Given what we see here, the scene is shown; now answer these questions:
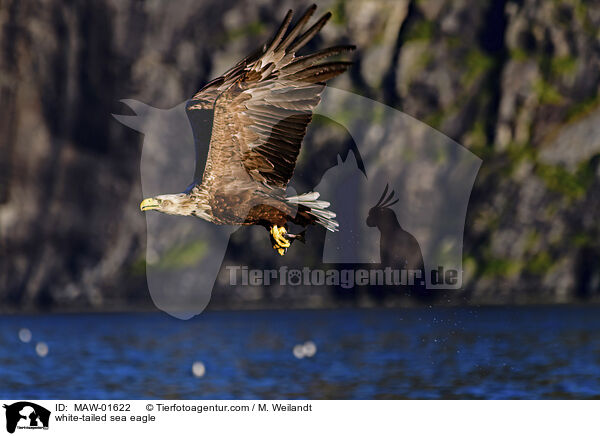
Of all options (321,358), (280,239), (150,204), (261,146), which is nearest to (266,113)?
(261,146)

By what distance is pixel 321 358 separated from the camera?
60719mm

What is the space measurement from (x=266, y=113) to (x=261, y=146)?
55 centimetres

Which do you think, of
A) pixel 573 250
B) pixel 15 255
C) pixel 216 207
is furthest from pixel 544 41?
pixel 216 207

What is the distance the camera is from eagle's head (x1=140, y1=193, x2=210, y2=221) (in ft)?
46.2

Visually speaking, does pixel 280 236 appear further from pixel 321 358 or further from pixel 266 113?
pixel 321 358

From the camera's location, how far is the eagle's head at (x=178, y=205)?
14094 millimetres

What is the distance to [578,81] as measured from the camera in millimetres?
124500

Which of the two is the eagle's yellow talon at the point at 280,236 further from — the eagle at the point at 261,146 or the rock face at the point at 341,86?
the rock face at the point at 341,86

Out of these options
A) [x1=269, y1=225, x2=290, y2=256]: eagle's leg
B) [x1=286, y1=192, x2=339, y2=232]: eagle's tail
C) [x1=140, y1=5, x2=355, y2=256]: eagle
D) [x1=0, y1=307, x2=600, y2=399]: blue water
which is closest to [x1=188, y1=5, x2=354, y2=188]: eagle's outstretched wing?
[x1=140, y1=5, x2=355, y2=256]: eagle

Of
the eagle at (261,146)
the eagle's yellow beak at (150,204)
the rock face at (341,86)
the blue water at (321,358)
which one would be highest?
the rock face at (341,86)

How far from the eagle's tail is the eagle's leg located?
0.55 m

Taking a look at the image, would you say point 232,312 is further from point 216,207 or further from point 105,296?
point 216,207

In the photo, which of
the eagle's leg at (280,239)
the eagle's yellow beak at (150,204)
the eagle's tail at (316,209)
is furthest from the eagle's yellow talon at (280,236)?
the eagle's yellow beak at (150,204)

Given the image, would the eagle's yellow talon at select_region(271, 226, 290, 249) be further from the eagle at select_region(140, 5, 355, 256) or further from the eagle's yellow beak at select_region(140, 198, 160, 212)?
the eagle's yellow beak at select_region(140, 198, 160, 212)
